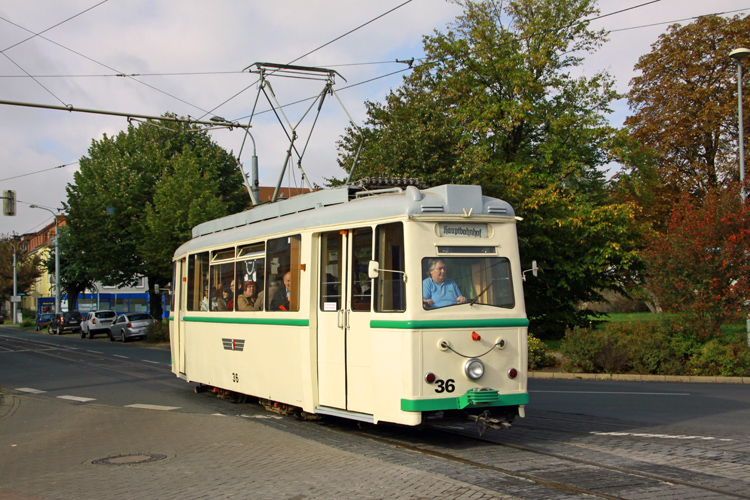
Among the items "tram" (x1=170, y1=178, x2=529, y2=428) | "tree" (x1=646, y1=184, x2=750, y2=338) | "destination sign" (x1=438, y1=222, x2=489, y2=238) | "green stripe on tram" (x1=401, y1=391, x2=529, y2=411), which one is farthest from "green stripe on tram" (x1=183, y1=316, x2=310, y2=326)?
"tree" (x1=646, y1=184, x2=750, y2=338)

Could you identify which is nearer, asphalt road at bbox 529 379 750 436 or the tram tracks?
the tram tracks

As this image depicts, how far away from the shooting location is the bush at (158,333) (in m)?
34.3

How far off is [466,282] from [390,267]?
889 millimetres

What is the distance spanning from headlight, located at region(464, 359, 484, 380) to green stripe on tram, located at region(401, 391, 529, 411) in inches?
7.5

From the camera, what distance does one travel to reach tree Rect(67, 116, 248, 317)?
39.8 m

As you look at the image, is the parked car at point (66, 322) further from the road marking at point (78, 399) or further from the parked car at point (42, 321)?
the road marking at point (78, 399)

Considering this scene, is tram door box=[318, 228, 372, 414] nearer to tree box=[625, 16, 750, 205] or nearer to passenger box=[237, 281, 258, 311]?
passenger box=[237, 281, 258, 311]

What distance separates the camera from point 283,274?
10.3 metres

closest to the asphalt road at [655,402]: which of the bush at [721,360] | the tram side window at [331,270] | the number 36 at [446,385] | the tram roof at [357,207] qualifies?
the bush at [721,360]

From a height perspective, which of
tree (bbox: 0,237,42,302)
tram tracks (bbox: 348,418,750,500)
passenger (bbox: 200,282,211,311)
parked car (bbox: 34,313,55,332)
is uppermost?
tree (bbox: 0,237,42,302)

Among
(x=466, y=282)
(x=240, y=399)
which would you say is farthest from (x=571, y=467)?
(x=240, y=399)

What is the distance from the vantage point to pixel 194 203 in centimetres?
3117

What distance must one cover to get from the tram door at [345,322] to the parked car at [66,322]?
47.7 metres

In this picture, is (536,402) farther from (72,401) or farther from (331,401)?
(72,401)
